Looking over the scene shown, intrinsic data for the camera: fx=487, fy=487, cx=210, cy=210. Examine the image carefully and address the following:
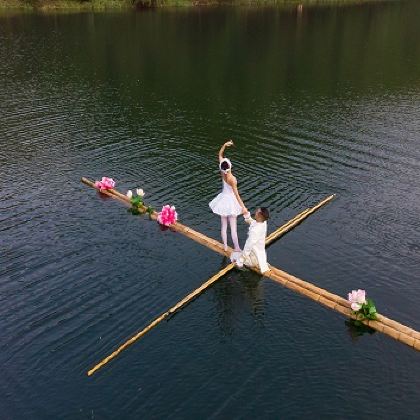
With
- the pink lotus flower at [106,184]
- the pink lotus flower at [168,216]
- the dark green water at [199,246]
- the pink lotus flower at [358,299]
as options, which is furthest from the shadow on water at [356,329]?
the pink lotus flower at [106,184]

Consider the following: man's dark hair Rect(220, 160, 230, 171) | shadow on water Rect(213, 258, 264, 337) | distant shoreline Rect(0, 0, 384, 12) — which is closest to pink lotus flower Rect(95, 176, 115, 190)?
shadow on water Rect(213, 258, 264, 337)

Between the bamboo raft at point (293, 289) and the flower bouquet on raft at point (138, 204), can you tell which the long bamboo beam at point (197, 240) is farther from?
the flower bouquet on raft at point (138, 204)

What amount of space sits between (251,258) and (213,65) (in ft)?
112

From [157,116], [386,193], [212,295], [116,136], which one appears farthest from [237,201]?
[157,116]

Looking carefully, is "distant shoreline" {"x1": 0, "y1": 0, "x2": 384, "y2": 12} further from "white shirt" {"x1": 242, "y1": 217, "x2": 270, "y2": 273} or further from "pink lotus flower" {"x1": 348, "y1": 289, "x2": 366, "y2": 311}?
"pink lotus flower" {"x1": 348, "y1": 289, "x2": 366, "y2": 311}

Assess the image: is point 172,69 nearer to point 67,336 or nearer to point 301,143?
point 301,143

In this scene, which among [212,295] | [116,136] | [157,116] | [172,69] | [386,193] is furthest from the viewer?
[172,69]

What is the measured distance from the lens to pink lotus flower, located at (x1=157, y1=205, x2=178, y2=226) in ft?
63.2

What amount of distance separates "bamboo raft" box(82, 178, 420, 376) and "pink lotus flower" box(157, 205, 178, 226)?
23cm

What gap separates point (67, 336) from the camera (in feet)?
45.6

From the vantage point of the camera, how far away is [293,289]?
51.0ft

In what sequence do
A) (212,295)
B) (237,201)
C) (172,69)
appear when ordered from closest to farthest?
(212,295) < (237,201) < (172,69)

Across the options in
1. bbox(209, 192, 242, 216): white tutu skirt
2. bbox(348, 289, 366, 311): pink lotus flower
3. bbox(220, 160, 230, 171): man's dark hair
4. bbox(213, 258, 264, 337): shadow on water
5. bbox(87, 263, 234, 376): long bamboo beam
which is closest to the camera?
bbox(87, 263, 234, 376): long bamboo beam

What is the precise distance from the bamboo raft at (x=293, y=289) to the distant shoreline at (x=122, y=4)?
7083 centimetres
